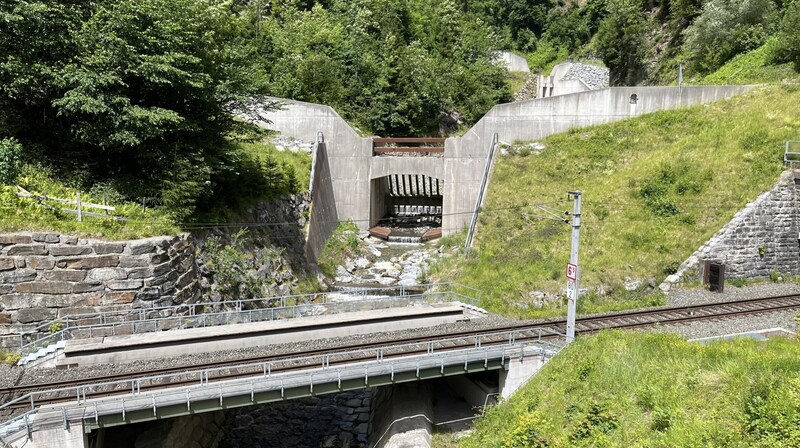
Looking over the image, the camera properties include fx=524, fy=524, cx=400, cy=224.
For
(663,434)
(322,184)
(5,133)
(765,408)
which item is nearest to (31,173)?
(5,133)

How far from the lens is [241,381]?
12.4 meters

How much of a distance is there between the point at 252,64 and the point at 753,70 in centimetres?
2922

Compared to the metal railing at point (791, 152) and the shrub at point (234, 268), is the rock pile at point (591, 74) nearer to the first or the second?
the metal railing at point (791, 152)

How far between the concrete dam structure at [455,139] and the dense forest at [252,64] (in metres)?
4.06

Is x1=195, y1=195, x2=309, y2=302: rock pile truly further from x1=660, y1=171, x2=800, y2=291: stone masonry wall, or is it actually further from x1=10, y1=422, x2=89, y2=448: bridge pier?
x1=660, y1=171, x2=800, y2=291: stone masonry wall

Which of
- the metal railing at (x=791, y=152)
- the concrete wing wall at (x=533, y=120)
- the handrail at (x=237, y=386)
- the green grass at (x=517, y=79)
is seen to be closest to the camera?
the handrail at (x=237, y=386)

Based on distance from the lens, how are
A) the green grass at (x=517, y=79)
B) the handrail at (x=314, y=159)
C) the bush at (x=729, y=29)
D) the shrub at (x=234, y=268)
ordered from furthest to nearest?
the green grass at (x=517, y=79) → the bush at (x=729, y=29) → the handrail at (x=314, y=159) → the shrub at (x=234, y=268)

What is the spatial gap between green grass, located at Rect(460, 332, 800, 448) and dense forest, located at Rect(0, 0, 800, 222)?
12.3m

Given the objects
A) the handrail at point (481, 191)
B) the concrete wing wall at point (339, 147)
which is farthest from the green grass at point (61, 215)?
the concrete wing wall at point (339, 147)

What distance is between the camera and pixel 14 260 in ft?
48.2

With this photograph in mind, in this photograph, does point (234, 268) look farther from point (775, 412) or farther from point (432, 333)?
point (775, 412)

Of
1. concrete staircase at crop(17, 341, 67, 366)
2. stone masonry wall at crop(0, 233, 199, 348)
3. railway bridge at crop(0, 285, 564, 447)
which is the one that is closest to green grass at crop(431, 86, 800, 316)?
railway bridge at crop(0, 285, 564, 447)

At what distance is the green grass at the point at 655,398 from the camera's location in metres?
8.83

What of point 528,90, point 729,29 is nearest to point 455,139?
point 729,29
